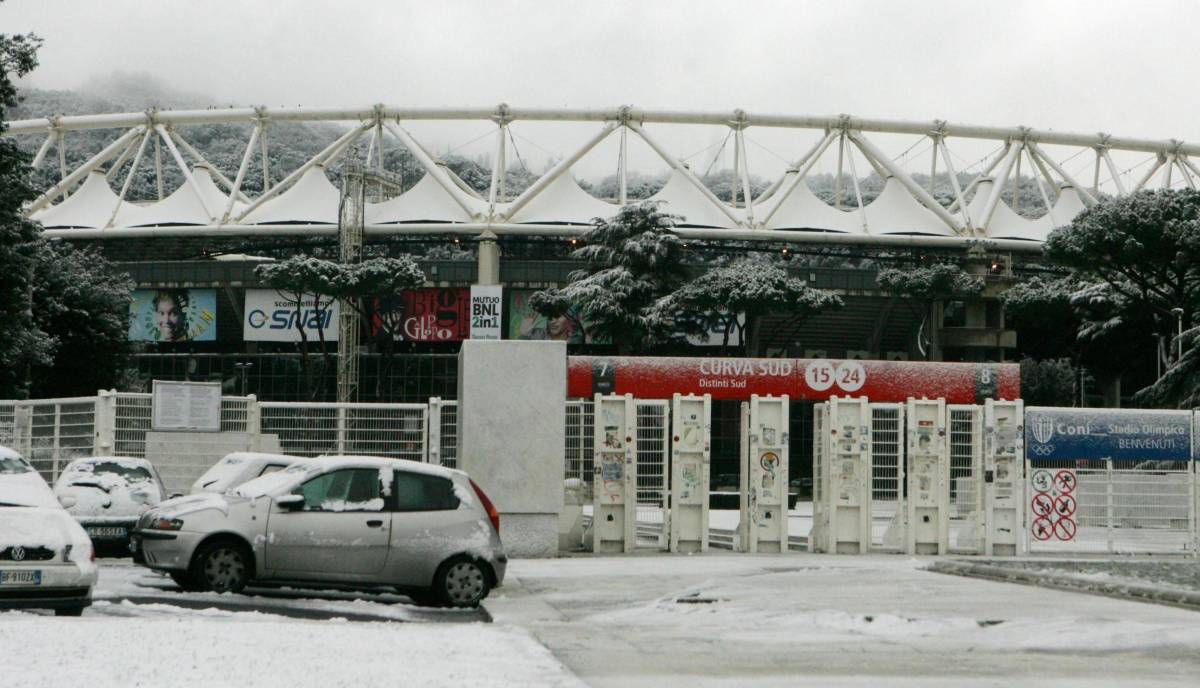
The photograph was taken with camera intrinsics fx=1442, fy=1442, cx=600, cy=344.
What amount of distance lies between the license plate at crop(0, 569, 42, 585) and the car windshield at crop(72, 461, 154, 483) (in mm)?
7073

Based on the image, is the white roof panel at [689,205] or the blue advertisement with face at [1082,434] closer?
the blue advertisement with face at [1082,434]

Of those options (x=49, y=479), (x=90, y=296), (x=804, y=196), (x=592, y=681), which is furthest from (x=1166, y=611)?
(x=804, y=196)

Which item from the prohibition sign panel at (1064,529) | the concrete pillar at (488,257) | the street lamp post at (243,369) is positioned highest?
the concrete pillar at (488,257)

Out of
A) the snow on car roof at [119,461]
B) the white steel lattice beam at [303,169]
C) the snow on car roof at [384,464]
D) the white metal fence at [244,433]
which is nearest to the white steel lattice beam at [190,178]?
the white steel lattice beam at [303,169]

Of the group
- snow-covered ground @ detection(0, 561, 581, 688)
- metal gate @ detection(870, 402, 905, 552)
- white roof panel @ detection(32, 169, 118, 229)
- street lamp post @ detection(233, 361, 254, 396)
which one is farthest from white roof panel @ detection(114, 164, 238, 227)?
snow-covered ground @ detection(0, 561, 581, 688)

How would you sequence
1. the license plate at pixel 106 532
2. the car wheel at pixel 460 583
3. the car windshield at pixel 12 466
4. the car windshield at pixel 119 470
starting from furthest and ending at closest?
the car windshield at pixel 119 470
the license plate at pixel 106 532
the car wheel at pixel 460 583
the car windshield at pixel 12 466

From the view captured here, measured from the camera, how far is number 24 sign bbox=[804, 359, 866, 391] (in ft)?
103

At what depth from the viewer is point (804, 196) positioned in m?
74.4

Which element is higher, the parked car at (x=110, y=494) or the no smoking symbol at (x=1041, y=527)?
the parked car at (x=110, y=494)

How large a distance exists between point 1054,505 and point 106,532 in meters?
13.4

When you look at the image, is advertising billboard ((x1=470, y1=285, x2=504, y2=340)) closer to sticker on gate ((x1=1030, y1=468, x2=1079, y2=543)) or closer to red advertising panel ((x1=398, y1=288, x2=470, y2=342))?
red advertising panel ((x1=398, y1=288, x2=470, y2=342))

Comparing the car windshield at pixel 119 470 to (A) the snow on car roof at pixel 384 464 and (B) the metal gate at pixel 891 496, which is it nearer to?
(A) the snow on car roof at pixel 384 464

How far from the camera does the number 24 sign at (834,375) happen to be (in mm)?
Answer: 31531

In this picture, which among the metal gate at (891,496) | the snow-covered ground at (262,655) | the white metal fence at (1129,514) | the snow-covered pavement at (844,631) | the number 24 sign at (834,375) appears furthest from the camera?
the number 24 sign at (834,375)
